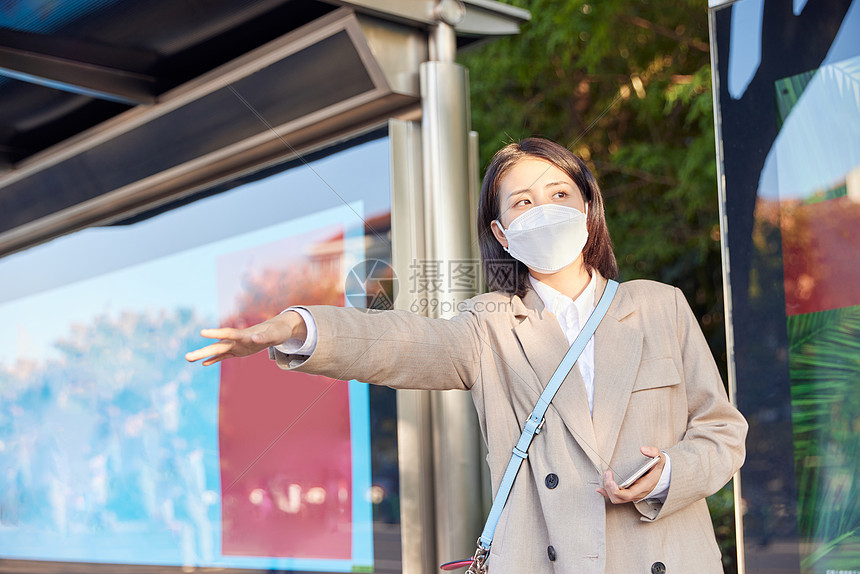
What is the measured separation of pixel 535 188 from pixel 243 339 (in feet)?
3.15

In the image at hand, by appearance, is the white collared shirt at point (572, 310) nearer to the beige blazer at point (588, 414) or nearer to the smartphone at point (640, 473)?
the beige blazer at point (588, 414)

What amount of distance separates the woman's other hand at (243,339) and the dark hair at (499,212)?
78 centimetres

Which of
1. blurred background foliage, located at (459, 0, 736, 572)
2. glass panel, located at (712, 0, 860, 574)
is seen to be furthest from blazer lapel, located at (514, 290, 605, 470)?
blurred background foliage, located at (459, 0, 736, 572)

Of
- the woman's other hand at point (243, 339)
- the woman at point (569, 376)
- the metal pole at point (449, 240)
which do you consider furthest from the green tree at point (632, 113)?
the woman's other hand at point (243, 339)

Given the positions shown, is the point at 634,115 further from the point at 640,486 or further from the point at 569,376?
the point at 640,486

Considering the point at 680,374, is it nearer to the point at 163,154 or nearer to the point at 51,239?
the point at 163,154

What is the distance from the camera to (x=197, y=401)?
15.4 ft

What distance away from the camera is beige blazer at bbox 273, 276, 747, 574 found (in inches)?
85.6

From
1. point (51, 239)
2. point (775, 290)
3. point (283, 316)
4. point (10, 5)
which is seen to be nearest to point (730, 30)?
point (775, 290)

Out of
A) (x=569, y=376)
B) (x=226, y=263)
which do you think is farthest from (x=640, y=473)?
(x=226, y=263)

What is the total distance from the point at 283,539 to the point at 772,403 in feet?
7.73

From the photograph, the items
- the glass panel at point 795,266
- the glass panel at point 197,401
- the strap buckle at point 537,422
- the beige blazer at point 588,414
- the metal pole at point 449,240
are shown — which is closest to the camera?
the beige blazer at point 588,414

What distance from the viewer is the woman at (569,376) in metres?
2.14

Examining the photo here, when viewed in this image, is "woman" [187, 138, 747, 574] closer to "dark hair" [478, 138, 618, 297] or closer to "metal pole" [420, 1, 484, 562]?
"dark hair" [478, 138, 618, 297]
